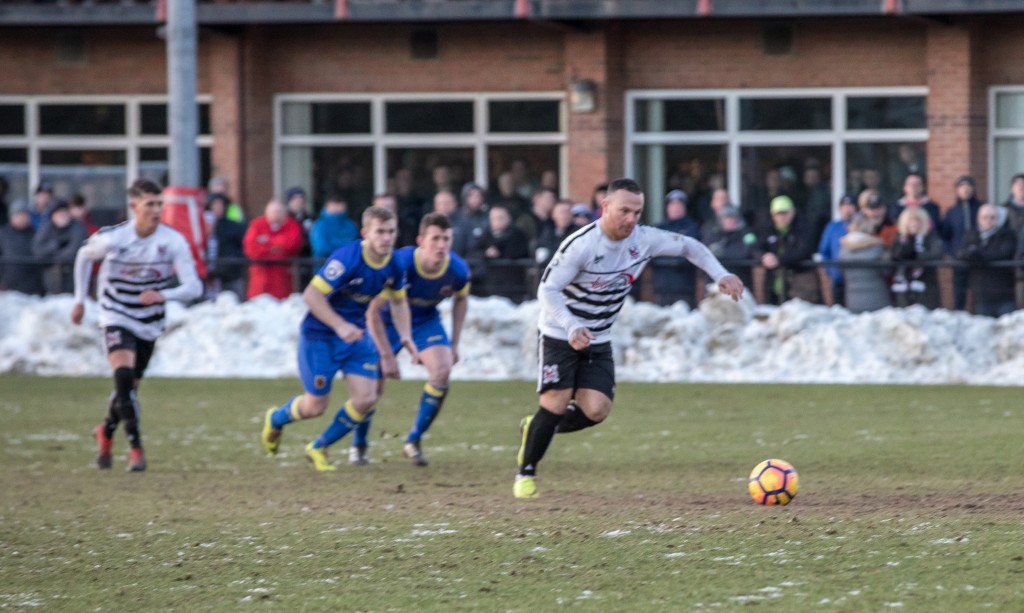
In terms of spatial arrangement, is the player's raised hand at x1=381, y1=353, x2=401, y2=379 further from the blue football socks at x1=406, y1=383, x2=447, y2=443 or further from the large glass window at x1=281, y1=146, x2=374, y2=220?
the large glass window at x1=281, y1=146, x2=374, y2=220

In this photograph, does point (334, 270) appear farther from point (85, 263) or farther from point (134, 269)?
point (85, 263)

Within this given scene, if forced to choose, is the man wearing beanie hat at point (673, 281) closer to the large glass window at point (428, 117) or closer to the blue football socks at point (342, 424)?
the blue football socks at point (342, 424)

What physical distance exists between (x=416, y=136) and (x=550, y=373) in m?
15.1

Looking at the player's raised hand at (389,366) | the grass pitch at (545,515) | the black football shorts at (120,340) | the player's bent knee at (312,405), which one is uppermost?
the black football shorts at (120,340)

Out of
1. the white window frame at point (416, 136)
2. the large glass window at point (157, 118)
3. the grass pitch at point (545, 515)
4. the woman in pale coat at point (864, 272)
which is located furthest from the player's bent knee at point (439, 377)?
the large glass window at point (157, 118)

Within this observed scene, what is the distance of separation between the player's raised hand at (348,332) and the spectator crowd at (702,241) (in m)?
7.01

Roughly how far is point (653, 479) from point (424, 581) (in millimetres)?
3647

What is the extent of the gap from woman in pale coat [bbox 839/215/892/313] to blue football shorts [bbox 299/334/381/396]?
698 cm

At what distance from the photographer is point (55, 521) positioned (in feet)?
30.0

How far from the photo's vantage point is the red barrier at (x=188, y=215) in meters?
18.5

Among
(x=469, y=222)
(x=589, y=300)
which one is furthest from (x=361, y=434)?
(x=469, y=222)

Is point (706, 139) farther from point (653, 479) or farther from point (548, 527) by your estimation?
point (548, 527)

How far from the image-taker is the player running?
37.4 feet

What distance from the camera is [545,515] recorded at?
884 cm
